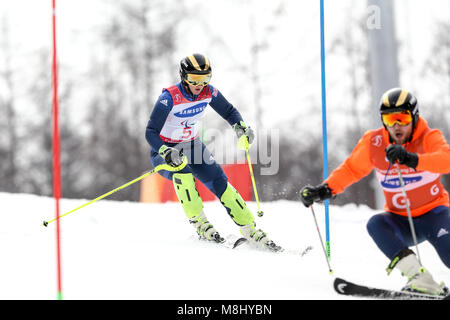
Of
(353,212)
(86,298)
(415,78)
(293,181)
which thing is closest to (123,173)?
(293,181)

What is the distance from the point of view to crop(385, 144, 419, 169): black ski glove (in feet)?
9.10

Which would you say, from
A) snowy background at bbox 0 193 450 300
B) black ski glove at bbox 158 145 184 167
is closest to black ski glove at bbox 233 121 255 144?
black ski glove at bbox 158 145 184 167

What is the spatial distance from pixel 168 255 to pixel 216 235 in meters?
0.96

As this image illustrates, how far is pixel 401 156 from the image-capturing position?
2.78 metres

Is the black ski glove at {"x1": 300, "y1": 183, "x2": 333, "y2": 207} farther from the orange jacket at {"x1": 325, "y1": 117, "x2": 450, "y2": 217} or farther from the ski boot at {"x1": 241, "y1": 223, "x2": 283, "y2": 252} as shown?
the ski boot at {"x1": 241, "y1": 223, "x2": 283, "y2": 252}

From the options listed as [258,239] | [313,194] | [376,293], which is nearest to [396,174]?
[313,194]

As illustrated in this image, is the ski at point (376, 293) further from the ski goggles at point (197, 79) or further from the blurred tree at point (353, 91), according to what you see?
the blurred tree at point (353, 91)

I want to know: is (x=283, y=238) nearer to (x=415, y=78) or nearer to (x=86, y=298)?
(x=86, y=298)

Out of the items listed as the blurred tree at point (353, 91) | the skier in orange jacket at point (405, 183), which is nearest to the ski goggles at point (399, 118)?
the skier in orange jacket at point (405, 183)

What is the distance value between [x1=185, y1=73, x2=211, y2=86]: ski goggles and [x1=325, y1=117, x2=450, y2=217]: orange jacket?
175 centimetres

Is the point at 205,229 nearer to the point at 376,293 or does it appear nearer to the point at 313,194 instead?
the point at 313,194

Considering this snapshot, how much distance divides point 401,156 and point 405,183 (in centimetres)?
46

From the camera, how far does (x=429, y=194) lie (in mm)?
3148

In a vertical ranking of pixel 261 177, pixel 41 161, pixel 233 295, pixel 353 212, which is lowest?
pixel 233 295
